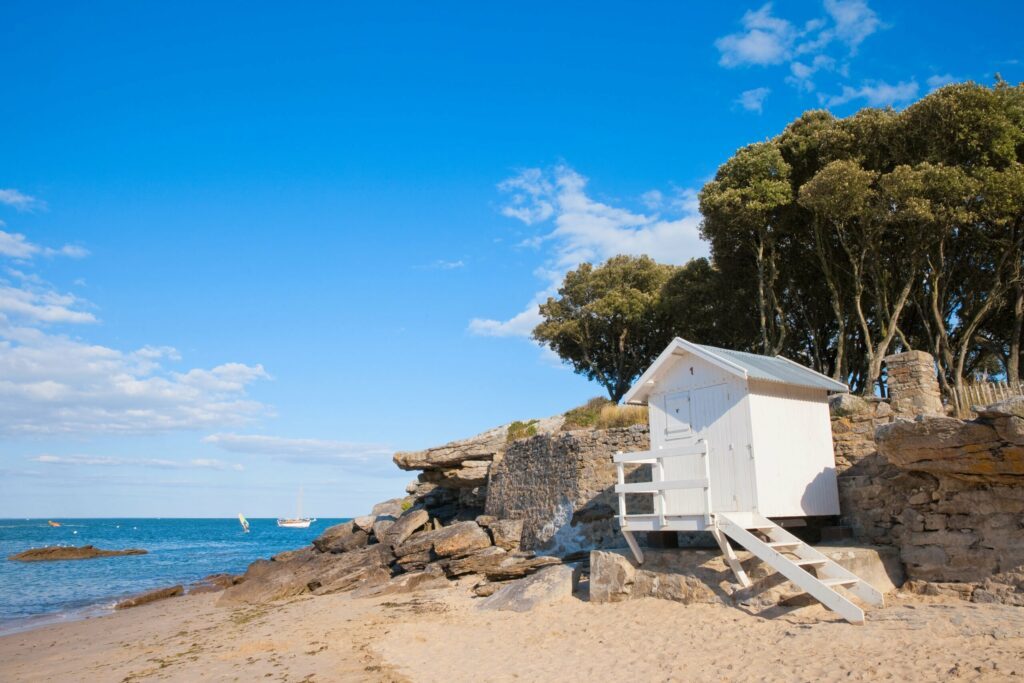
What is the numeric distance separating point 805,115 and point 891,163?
377cm

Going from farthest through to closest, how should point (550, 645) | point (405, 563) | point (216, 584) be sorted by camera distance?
point (216, 584), point (405, 563), point (550, 645)

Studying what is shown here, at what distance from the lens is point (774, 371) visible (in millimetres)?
11781

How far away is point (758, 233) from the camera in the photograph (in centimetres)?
2295

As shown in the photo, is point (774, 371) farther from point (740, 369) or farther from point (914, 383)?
point (914, 383)

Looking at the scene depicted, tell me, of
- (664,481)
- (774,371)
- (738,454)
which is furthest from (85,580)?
(774,371)

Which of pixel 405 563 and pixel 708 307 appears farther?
pixel 708 307

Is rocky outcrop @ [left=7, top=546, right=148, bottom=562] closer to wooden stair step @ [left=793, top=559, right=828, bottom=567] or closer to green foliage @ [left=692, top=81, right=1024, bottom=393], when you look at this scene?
green foliage @ [left=692, top=81, right=1024, bottom=393]

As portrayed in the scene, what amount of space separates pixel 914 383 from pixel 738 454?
14.9 ft

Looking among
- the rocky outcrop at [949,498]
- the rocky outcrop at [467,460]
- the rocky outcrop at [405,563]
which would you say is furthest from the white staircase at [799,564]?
the rocky outcrop at [467,460]

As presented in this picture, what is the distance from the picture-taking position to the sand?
7.52 meters

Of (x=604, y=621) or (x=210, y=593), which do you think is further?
(x=210, y=593)

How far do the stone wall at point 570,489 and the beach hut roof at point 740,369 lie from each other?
120 inches

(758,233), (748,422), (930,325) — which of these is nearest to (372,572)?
(748,422)

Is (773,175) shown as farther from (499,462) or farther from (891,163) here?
(499,462)
